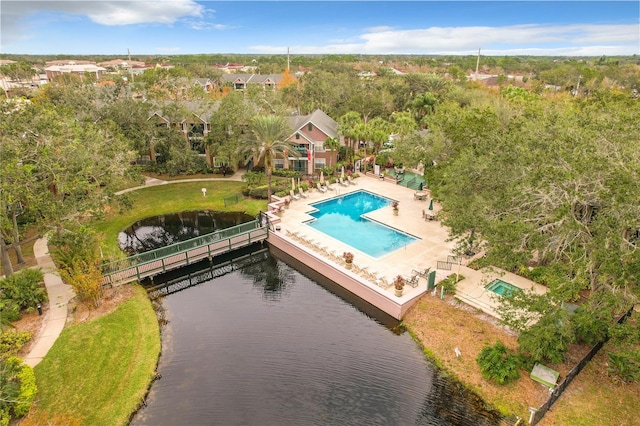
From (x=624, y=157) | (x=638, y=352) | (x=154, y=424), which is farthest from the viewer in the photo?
(x=624, y=157)

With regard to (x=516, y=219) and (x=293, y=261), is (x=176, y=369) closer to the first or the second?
(x=293, y=261)

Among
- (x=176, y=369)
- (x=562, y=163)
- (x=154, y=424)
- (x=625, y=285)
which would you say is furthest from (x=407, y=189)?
(x=154, y=424)

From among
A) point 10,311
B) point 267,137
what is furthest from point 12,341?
point 267,137

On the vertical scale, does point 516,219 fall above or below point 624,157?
below

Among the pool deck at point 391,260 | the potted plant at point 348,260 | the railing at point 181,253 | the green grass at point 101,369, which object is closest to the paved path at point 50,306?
the green grass at point 101,369

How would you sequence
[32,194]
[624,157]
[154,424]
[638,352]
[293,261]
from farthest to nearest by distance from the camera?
[293,261]
[32,194]
[624,157]
[154,424]
[638,352]

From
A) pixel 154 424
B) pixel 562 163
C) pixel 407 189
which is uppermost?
pixel 562 163

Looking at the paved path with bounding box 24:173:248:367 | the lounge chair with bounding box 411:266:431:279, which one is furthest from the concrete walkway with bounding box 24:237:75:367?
the lounge chair with bounding box 411:266:431:279

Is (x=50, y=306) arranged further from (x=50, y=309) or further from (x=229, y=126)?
(x=229, y=126)

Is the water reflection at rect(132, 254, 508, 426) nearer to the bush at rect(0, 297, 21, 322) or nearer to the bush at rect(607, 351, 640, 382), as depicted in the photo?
the bush at rect(607, 351, 640, 382)
